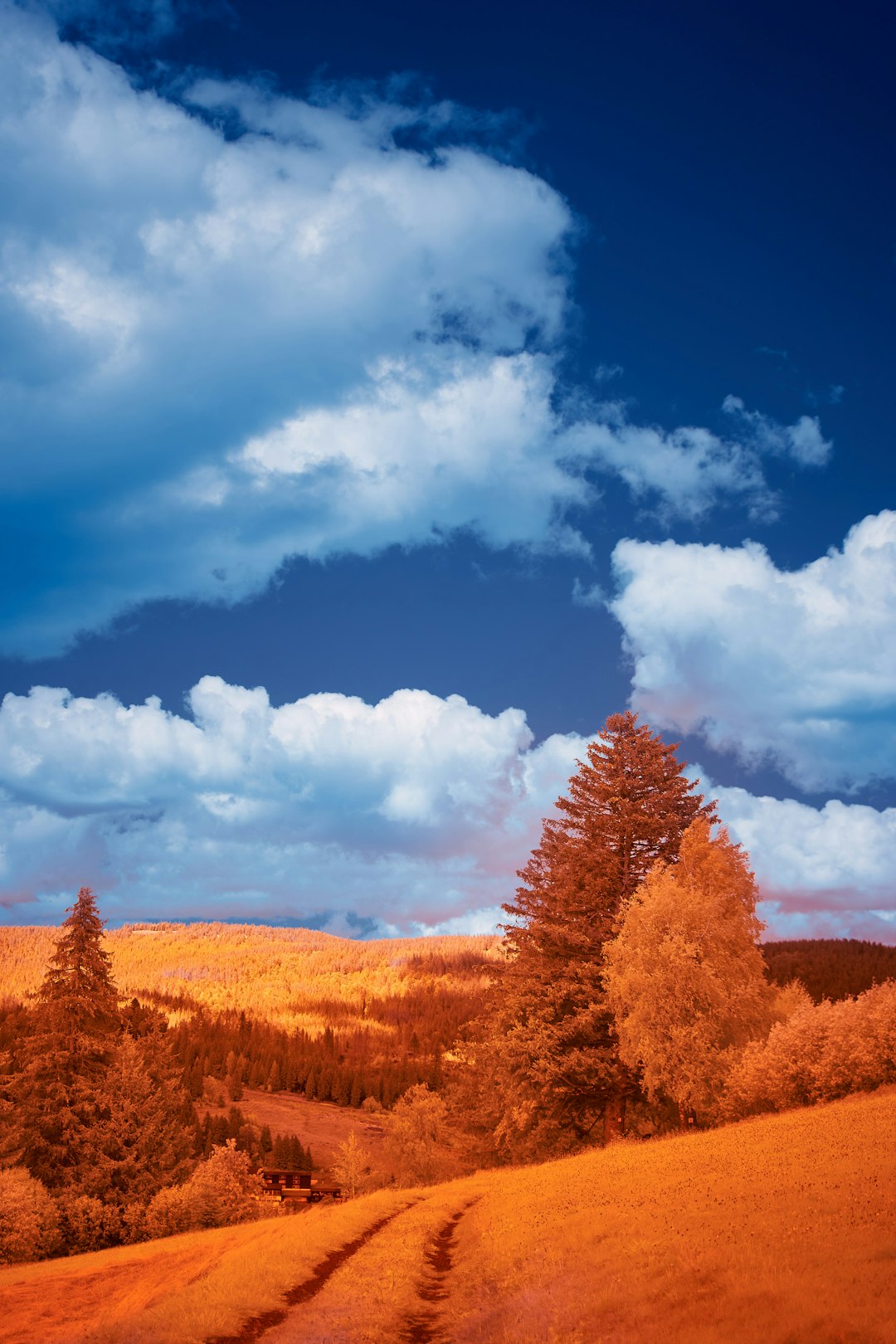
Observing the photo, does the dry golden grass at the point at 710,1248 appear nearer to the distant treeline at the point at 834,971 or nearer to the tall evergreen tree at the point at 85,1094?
the tall evergreen tree at the point at 85,1094

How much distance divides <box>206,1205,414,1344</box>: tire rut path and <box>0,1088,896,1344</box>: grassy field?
8.1 inches

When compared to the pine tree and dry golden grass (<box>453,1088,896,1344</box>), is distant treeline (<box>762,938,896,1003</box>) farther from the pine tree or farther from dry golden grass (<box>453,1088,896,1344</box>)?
dry golden grass (<box>453,1088,896,1344</box>)

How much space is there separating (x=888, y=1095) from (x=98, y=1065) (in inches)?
1535

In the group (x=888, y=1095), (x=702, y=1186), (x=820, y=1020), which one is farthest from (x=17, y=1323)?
(x=820, y=1020)

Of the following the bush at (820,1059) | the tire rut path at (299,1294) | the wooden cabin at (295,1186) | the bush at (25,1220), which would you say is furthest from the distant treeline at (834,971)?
the tire rut path at (299,1294)

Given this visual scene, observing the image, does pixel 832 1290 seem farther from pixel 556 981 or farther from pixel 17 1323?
pixel 556 981

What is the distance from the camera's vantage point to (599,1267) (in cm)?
1463

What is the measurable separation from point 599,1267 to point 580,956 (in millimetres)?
29045

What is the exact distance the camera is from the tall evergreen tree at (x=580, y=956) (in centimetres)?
3966

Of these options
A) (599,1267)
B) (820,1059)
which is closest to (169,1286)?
(599,1267)

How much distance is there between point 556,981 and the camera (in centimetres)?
4100

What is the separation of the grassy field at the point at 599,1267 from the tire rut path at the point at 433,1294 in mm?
79

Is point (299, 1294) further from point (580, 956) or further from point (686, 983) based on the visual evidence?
point (580, 956)

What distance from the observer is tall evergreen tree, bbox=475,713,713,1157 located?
39656mm
